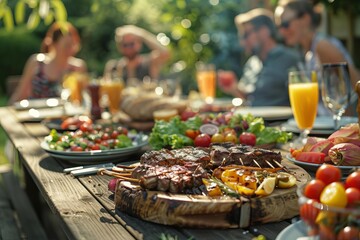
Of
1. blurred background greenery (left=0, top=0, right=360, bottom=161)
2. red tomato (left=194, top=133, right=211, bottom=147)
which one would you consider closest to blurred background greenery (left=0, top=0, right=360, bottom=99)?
blurred background greenery (left=0, top=0, right=360, bottom=161)

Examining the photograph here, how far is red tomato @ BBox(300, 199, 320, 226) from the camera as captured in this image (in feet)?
3.41

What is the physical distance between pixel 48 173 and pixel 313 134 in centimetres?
139

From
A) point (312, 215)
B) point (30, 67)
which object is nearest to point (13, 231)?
point (312, 215)

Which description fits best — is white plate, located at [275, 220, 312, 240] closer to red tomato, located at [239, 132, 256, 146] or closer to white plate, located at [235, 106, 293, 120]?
red tomato, located at [239, 132, 256, 146]

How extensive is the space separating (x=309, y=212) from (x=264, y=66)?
4531 millimetres

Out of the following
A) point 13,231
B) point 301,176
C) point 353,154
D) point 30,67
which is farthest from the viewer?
point 30,67

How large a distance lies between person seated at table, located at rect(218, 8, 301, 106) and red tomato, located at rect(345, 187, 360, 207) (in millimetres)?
3886

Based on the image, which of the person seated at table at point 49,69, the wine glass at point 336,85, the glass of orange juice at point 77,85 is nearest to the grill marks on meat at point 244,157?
the wine glass at point 336,85

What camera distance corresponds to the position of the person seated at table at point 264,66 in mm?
5129

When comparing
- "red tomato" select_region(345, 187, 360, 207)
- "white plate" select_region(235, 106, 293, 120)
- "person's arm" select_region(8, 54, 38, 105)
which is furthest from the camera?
"person's arm" select_region(8, 54, 38, 105)

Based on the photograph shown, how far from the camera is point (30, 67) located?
249 inches

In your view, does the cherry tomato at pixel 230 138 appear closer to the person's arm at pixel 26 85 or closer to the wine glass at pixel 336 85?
the wine glass at pixel 336 85

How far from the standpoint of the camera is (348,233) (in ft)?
3.29

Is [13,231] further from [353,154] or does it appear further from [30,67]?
[30,67]
